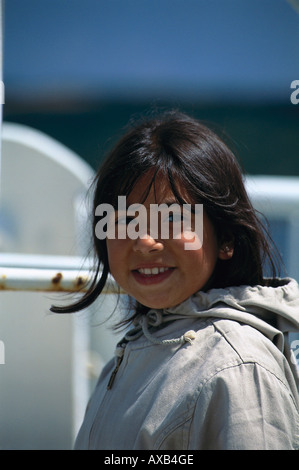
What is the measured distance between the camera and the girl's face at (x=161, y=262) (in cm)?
89

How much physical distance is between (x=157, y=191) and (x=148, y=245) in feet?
0.29

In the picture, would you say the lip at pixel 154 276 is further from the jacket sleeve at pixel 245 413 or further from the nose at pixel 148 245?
the jacket sleeve at pixel 245 413

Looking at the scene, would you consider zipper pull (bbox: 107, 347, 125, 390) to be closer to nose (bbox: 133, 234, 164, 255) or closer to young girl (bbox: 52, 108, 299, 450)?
young girl (bbox: 52, 108, 299, 450)

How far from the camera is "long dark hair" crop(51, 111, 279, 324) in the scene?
911 millimetres

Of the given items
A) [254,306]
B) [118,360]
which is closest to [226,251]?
[254,306]

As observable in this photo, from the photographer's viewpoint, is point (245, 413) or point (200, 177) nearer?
point (245, 413)

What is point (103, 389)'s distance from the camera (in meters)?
0.99

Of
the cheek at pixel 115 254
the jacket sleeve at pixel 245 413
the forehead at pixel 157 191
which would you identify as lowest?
the jacket sleeve at pixel 245 413

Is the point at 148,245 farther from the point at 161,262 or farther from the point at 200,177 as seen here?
the point at 200,177

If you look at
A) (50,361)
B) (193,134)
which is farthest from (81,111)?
(193,134)

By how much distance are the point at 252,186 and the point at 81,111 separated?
721 cm

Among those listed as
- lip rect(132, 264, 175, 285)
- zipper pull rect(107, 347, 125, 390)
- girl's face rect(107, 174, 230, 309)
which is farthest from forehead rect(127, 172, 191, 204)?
zipper pull rect(107, 347, 125, 390)

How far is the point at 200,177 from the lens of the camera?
2.99 ft

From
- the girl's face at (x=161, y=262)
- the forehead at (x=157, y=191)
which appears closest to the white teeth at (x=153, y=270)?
the girl's face at (x=161, y=262)
